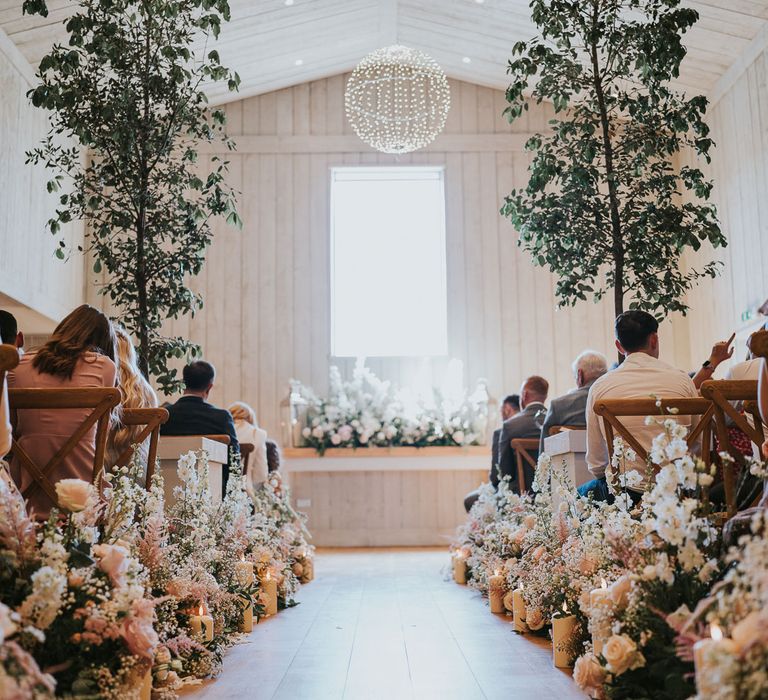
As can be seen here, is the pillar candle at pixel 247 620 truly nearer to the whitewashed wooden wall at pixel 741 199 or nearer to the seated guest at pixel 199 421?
the seated guest at pixel 199 421

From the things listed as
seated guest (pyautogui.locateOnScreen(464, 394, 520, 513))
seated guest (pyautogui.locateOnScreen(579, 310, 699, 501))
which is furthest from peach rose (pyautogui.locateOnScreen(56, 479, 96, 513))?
seated guest (pyautogui.locateOnScreen(464, 394, 520, 513))

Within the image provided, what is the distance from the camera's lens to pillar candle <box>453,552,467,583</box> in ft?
18.4

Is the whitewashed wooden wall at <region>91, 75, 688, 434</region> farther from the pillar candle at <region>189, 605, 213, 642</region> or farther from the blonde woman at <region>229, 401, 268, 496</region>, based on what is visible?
the pillar candle at <region>189, 605, 213, 642</region>

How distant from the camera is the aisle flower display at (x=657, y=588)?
1.54 m

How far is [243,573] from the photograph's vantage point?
3668 millimetres

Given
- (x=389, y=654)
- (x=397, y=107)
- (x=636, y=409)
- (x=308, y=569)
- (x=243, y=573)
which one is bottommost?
(x=308, y=569)

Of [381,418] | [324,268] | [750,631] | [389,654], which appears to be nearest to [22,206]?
[324,268]

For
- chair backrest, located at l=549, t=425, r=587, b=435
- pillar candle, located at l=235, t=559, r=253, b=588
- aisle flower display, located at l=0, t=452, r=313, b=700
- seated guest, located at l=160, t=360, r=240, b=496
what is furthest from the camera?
seated guest, located at l=160, t=360, r=240, b=496

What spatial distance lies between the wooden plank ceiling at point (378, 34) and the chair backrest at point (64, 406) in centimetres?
554

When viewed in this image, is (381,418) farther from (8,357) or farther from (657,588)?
(8,357)

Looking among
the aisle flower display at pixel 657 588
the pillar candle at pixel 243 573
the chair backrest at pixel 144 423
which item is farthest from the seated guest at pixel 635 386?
the chair backrest at pixel 144 423

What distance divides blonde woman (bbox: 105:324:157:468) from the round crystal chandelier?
16.0 ft

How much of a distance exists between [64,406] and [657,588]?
1.68 m

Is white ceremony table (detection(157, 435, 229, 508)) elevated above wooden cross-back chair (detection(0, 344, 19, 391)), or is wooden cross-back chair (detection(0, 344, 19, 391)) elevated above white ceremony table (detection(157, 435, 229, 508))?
wooden cross-back chair (detection(0, 344, 19, 391))
